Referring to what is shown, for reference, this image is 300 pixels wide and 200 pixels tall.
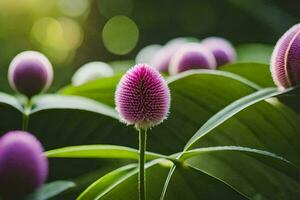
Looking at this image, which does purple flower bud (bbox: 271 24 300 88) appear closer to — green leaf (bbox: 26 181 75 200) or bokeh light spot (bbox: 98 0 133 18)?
green leaf (bbox: 26 181 75 200)

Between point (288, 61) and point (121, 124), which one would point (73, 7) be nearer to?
→ point (121, 124)

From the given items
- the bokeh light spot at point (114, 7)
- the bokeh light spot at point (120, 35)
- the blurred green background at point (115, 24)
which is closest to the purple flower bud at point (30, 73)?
the blurred green background at point (115, 24)

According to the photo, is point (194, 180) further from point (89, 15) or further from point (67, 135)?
point (89, 15)

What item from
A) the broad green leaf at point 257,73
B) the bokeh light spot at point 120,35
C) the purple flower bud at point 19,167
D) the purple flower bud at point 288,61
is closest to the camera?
the purple flower bud at point 19,167

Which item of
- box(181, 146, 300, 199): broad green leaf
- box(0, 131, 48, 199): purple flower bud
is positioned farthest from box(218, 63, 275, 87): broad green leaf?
box(0, 131, 48, 199): purple flower bud

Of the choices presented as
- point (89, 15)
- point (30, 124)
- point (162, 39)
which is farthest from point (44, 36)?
point (30, 124)

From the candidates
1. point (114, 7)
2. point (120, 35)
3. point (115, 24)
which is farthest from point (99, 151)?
point (114, 7)

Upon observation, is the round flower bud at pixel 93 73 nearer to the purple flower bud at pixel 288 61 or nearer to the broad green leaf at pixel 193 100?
the broad green leaf at pixel 193 100
